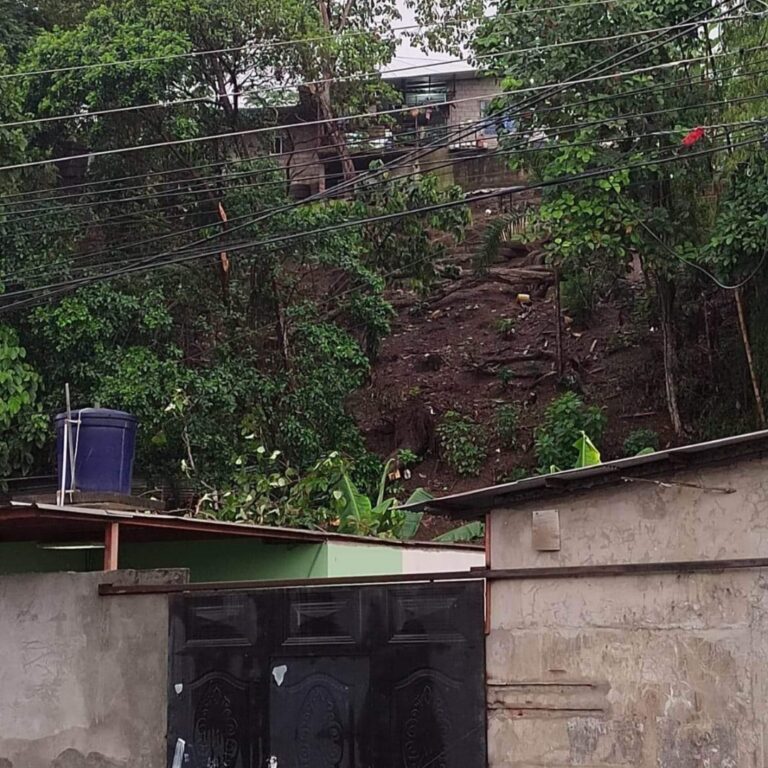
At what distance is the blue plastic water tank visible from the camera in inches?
375

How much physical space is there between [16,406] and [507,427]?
31.1 feet

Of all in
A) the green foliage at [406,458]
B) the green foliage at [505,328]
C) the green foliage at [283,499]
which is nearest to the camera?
the green foliage at [283,499]

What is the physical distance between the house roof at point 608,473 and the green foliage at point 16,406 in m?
10.2

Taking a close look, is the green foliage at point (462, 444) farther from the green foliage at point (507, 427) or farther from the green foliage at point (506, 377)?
the green foliage at point (506, 377)

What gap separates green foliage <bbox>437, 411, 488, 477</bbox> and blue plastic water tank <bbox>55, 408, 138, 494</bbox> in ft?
38.3

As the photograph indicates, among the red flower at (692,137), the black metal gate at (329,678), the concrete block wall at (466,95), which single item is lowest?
the black metal gate at (329,678)

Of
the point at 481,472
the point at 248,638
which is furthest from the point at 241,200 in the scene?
the point at 248,638

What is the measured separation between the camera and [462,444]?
69.5 ft

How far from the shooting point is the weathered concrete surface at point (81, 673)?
300 inches

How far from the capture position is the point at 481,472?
20.8 metres

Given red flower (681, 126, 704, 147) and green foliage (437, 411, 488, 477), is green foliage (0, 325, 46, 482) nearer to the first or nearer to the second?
green foliage (437, 411, 488, 477)

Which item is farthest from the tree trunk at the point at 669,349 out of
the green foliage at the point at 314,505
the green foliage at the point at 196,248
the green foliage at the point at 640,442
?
the green foliage at the point at 314,505

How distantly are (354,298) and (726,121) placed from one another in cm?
629

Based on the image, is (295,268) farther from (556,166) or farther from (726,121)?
(726,121)
